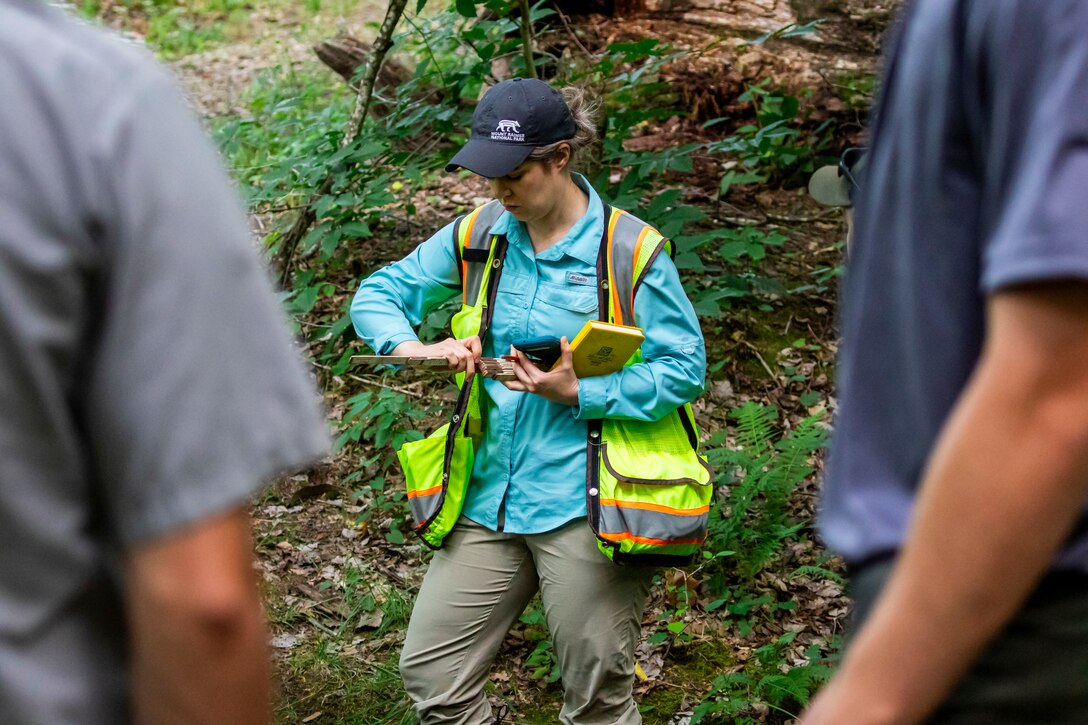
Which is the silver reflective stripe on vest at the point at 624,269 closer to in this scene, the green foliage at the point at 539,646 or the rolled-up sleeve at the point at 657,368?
the rolled-up sleeve at the point at 657,368

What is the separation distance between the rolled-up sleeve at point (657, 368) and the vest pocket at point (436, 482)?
433mm

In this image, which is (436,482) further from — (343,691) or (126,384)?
(126,384)

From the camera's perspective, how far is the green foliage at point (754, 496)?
492 cm

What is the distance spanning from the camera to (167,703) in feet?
3.51

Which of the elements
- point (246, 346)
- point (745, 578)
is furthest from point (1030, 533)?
point (745, 578)

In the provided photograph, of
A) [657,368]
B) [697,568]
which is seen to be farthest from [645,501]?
[697,568]

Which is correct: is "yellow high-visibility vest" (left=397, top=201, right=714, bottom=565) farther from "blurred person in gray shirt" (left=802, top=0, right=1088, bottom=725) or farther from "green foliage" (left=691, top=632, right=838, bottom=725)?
"blurred person in gray shirt" (left=802, top=0, right=1088, bottom=725)

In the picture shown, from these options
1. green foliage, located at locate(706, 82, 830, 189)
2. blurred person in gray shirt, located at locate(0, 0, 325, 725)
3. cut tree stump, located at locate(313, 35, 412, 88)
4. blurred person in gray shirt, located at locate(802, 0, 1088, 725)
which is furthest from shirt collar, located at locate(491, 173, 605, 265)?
cut tree stump, located at locate(313, 35, 412, 88)

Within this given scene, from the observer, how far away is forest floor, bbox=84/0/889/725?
4.47 meters

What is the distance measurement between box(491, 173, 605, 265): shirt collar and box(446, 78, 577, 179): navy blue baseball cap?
8.7 inches

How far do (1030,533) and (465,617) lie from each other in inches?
109

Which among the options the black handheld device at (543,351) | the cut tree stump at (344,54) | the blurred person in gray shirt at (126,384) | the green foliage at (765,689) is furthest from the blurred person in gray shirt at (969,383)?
the cut tree stump at (344,54)

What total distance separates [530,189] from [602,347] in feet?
1.91

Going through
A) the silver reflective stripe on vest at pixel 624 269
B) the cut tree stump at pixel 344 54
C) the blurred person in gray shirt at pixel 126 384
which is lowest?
the cut tree stump at pixel 344 54
